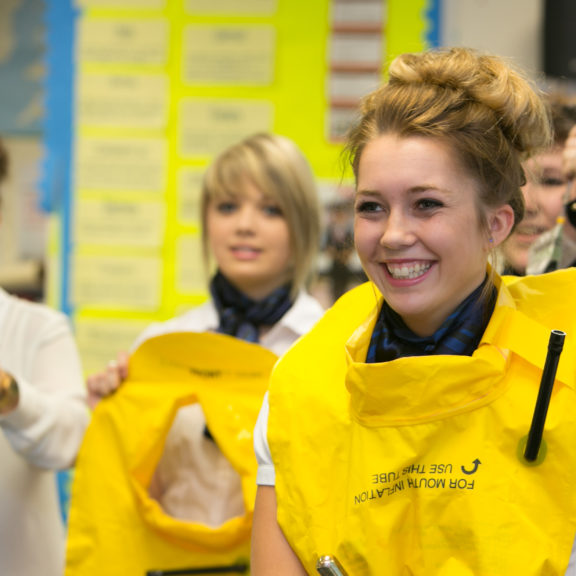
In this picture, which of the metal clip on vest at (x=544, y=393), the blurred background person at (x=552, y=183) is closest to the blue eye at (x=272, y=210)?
the blurred background person at (x=552, y=183)

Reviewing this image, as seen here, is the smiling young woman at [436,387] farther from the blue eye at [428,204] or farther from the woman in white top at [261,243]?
the woman in white top at [261,243]

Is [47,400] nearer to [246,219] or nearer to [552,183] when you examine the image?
[246,219]

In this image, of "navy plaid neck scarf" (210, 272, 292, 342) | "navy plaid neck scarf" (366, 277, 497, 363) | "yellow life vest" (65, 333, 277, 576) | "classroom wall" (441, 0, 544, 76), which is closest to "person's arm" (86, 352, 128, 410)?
"yellow life vest" (65, 333, 277, 576)

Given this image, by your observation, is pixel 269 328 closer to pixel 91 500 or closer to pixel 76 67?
pixel 91 500

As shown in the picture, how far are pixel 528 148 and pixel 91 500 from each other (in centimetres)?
98

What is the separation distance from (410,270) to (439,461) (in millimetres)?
242

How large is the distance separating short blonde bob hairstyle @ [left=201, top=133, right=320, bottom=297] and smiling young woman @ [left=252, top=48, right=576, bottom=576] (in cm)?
63

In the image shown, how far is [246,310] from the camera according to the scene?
1709 mm

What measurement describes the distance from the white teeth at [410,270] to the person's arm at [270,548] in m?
0.34

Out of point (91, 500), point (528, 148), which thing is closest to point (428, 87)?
point (528, 148)

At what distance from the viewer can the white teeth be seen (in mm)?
994

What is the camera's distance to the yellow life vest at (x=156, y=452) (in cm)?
139

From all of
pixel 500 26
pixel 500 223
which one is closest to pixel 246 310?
pixel 500 223

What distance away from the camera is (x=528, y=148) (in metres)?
A: 1.05
